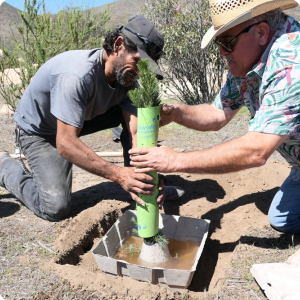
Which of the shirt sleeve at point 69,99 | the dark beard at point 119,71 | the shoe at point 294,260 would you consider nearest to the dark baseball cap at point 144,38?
the dark beard at point 119,71

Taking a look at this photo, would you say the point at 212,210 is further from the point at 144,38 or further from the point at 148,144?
the point at 144,38

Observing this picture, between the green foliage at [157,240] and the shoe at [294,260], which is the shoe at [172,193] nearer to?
the green foliage at [157,240]

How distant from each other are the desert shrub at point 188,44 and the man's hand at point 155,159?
18.9ft

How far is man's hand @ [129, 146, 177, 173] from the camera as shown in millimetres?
2346

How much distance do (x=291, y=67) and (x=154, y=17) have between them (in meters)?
7.48

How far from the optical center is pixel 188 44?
7.64 metres

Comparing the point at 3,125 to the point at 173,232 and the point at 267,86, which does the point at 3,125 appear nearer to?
the point at 173,232

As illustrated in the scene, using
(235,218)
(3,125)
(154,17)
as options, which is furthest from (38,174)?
(154,17)

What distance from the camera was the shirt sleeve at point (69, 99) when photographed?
9.16ft

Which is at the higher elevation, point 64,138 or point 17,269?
point 64,138

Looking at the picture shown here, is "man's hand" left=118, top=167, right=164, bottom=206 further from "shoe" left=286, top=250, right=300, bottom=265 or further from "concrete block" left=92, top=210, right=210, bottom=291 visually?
"shoe" left=286, top=250, right=300, bottom=265

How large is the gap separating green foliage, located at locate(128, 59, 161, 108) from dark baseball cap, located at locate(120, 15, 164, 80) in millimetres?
544

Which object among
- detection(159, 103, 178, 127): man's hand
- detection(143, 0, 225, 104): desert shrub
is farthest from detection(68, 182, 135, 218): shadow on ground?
detection(143, 0, 225, 104): desert shrub

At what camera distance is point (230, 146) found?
2262mm
